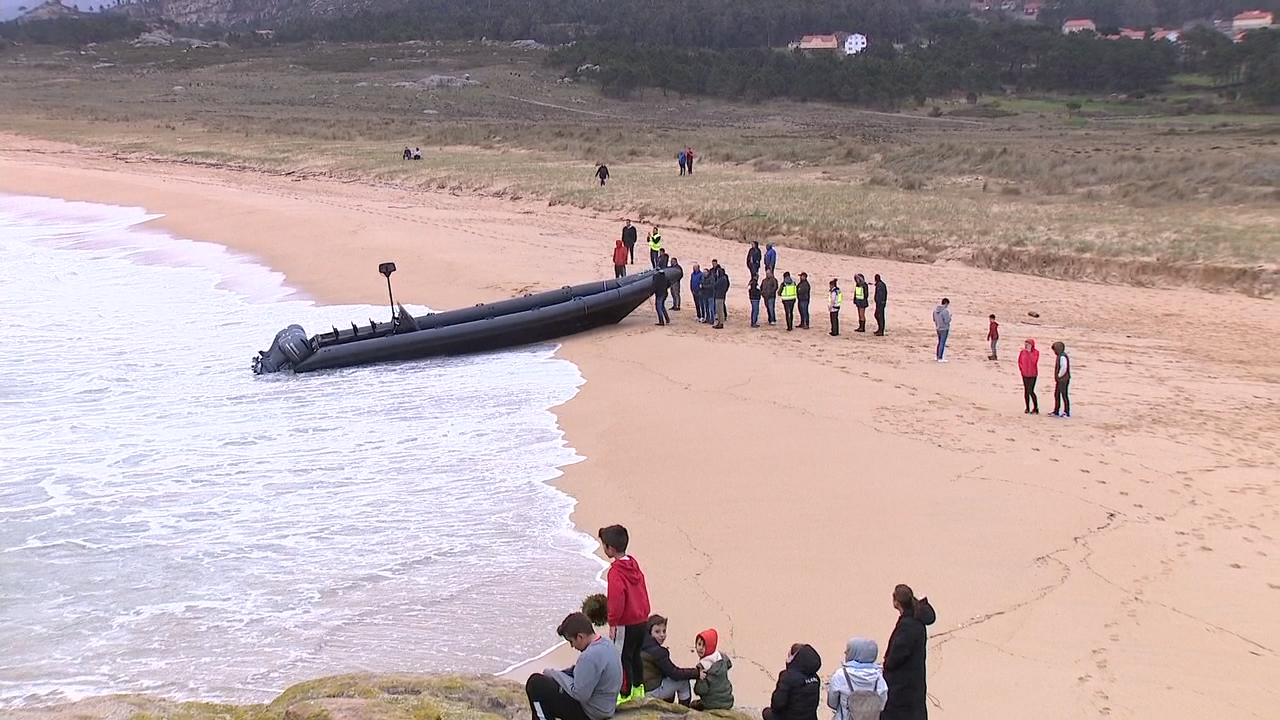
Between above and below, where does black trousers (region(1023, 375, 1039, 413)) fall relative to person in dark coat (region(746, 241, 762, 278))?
below

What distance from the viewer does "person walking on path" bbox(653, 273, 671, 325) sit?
62.0ft

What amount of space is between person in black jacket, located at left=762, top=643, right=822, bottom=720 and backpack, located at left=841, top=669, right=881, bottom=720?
0.53 ft

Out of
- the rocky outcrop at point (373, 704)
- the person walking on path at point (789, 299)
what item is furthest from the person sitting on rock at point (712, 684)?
the person walking on path at point (789, 299)

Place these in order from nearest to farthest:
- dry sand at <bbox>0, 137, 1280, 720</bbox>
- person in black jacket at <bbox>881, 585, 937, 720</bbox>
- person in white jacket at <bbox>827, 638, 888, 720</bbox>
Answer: person in white jacket at <bbox>827, 638, 888, 720</bbox>
person in black jacket at <bbox>881, 585, 937, 720</bbox>
dry sand at <bbox>0, 137, 1280, 720</bbox>

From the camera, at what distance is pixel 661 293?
62.6 feet

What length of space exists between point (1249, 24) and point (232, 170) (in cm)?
11857

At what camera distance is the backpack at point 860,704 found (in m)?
5.96

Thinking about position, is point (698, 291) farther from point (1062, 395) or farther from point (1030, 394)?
point (1062, 395)

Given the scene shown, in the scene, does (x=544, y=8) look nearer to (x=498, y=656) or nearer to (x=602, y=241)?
(x=602, y=241)

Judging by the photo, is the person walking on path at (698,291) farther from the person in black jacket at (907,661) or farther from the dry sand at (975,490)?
the person in black jacket at (907,661)

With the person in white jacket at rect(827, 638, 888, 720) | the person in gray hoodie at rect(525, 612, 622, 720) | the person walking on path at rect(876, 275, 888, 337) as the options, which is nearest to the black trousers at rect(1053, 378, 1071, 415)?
the person walking on path at rect(876, 275, 888, 337)

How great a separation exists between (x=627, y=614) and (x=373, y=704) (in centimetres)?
156

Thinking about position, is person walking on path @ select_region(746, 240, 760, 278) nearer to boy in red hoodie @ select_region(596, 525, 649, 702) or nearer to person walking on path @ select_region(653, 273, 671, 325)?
person walking on path @ select_region(653, 273, 671, 325)

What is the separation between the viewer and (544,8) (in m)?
151
